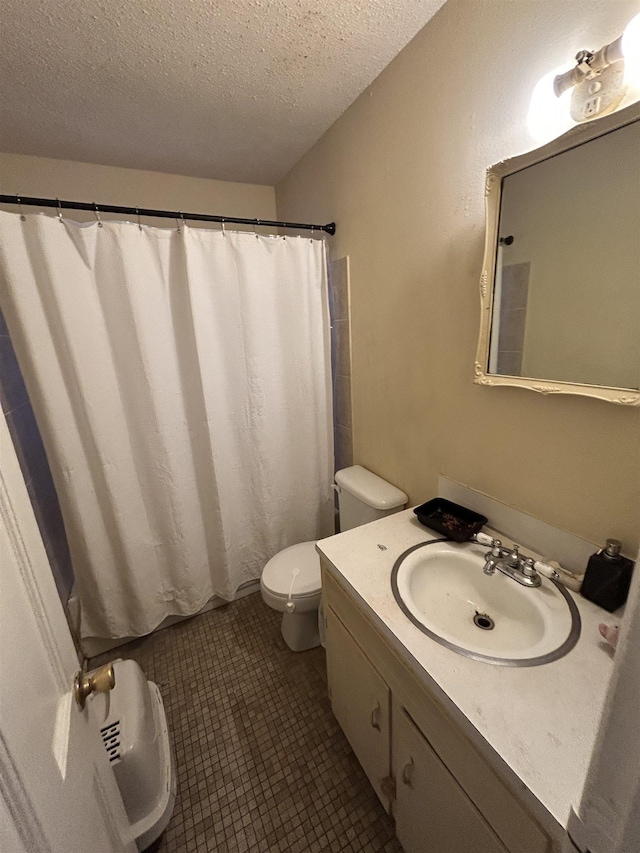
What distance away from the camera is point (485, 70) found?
919mm

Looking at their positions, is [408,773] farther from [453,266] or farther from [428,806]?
[453,266]

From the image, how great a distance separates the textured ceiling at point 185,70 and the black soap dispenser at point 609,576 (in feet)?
5.04

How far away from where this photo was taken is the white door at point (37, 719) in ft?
1.20

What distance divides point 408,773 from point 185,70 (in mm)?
2183

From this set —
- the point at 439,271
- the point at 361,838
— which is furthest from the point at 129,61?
the point at 361,838

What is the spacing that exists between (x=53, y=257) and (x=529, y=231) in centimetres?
154

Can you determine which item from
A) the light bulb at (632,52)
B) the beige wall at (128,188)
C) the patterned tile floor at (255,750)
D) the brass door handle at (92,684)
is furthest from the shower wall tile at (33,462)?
the light bulb at (632,52)

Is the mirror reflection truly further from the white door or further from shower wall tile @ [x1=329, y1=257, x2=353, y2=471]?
the white door

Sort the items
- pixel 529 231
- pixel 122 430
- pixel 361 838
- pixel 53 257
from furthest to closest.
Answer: pixel 122 430 < pixel 53 257 < pixel 361 838 < pixel 529 231

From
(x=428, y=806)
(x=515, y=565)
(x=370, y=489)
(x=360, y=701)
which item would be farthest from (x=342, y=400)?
(x=428, y=806)

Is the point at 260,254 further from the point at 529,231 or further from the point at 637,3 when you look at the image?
the point at 637,3

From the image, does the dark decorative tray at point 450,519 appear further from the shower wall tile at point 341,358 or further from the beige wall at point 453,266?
the shower wall tile at point 341,358

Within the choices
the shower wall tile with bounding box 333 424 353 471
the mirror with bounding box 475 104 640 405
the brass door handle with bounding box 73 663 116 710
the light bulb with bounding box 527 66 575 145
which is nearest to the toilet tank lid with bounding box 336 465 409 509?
the shower wall tile with bounding box 333 424 353 471

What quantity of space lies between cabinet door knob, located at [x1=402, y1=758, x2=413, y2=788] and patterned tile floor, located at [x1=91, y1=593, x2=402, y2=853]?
14.3 inches
